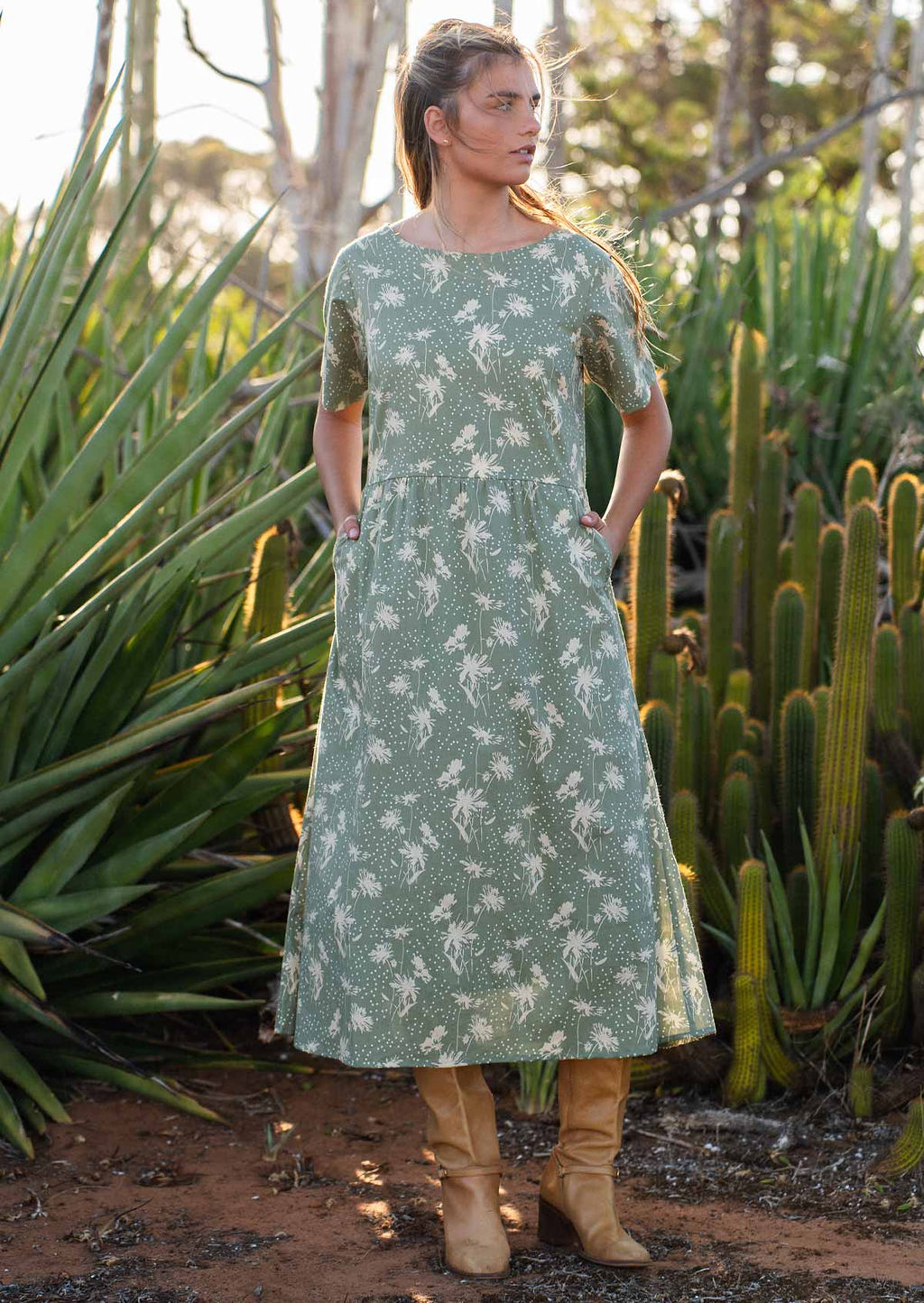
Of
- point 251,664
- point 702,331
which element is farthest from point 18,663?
point 702,331

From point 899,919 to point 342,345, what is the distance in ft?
5.40

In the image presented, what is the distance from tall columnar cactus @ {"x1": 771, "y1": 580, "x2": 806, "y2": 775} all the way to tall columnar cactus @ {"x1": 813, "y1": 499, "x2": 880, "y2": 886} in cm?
35

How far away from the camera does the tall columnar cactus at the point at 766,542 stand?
13.6 feet

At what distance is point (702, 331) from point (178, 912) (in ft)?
11.3

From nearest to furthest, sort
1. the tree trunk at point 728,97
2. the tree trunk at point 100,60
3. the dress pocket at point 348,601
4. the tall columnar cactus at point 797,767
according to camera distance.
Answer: the dress pocket at point 348,601
the tall columnar cactus at point 797,767
the tree trunk at point 100,60
the tree trunk at point 728,97

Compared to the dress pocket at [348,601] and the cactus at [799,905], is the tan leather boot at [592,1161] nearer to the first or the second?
the dress pocket at [348,601]

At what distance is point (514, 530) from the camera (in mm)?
2328

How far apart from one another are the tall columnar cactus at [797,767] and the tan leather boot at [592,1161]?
1.25 m

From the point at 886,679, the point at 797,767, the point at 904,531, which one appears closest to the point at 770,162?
the point at 904,531

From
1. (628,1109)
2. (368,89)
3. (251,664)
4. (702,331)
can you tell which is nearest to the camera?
(251,664)

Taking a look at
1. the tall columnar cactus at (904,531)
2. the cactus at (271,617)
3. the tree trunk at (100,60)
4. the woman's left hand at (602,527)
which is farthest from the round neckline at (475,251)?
the tree trunk at (100,60)

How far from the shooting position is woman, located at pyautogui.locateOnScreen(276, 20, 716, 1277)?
2.29 m

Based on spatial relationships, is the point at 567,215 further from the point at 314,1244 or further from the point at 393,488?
the point at 314,1244

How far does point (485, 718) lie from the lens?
2.29 metres
